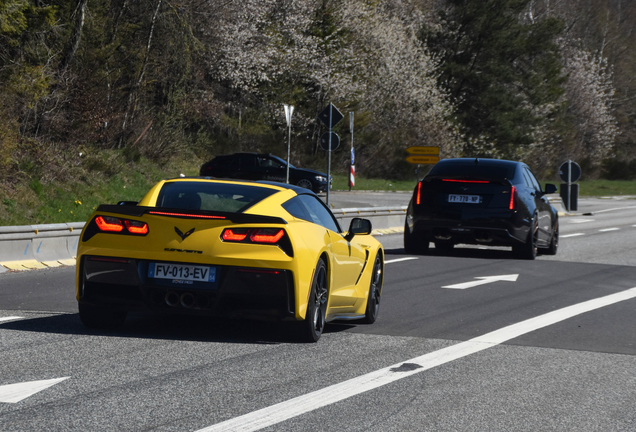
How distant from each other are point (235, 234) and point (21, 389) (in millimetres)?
2042

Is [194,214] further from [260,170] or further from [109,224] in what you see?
[260,170]

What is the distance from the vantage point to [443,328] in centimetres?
829

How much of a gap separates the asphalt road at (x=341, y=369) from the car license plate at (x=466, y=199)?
4.74 metres

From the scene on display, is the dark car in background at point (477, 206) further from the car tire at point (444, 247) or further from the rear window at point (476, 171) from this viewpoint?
the car tire at point (444, 247)

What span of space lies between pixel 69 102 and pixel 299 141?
26340 millimetres

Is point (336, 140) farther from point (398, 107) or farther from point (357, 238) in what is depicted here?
point (398, 107)

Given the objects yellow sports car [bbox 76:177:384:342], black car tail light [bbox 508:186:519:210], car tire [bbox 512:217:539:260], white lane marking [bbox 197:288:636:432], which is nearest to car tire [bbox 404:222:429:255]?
car tire [bbox 512:217:539:260]

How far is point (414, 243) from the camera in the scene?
1623 centimetres

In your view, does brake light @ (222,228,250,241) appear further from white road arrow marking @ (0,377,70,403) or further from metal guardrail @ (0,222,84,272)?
metal guardrail @ (0,222,84,272)

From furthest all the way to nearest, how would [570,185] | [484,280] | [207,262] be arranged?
[570,185], [484,280], [207,262]

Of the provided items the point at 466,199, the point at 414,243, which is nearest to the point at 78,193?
the point at 414,243

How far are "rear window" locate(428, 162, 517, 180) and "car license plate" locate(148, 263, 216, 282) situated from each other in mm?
9206

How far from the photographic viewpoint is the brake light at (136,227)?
6.95 meters

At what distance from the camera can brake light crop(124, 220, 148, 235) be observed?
6.95m
